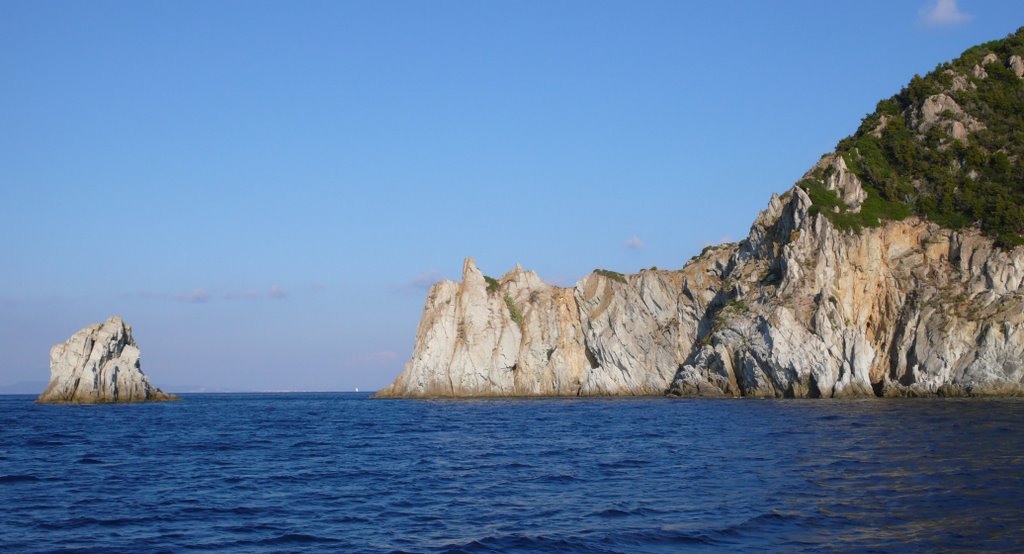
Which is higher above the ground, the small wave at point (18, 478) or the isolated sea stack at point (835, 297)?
the isolated sea stack at point (835, 297)

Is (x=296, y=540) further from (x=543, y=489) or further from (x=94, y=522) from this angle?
(x=543, y=489)

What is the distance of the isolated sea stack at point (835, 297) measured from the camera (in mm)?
72438

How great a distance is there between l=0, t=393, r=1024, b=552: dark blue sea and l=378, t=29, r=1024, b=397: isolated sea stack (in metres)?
25.6

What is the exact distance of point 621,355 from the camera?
330ft

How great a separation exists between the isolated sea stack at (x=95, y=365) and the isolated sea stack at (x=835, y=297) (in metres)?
34.6

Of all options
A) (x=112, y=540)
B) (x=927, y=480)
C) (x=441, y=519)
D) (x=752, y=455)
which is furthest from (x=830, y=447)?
(x=112, y=540)

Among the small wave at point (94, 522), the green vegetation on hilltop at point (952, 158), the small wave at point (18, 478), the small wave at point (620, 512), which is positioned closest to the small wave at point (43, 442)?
the small wave at point (18, 478)

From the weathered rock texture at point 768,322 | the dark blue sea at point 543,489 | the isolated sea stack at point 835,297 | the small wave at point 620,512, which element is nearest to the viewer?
the dark blue sea at point 543,489

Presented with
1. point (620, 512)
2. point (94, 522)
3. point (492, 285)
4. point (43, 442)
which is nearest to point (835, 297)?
point (492, 285)

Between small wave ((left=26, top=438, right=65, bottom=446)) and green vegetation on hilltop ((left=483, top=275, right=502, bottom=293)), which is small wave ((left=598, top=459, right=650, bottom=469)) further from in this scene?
green vegetation on hilltop ((left=483, top=275, right=502, bottom=293))

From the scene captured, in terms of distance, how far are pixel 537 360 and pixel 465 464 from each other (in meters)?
71.8

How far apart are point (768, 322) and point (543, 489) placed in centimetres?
5471

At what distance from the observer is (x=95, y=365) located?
104625mm

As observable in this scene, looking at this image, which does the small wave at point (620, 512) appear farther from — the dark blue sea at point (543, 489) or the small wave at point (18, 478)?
the small wave at point (18, 478)
